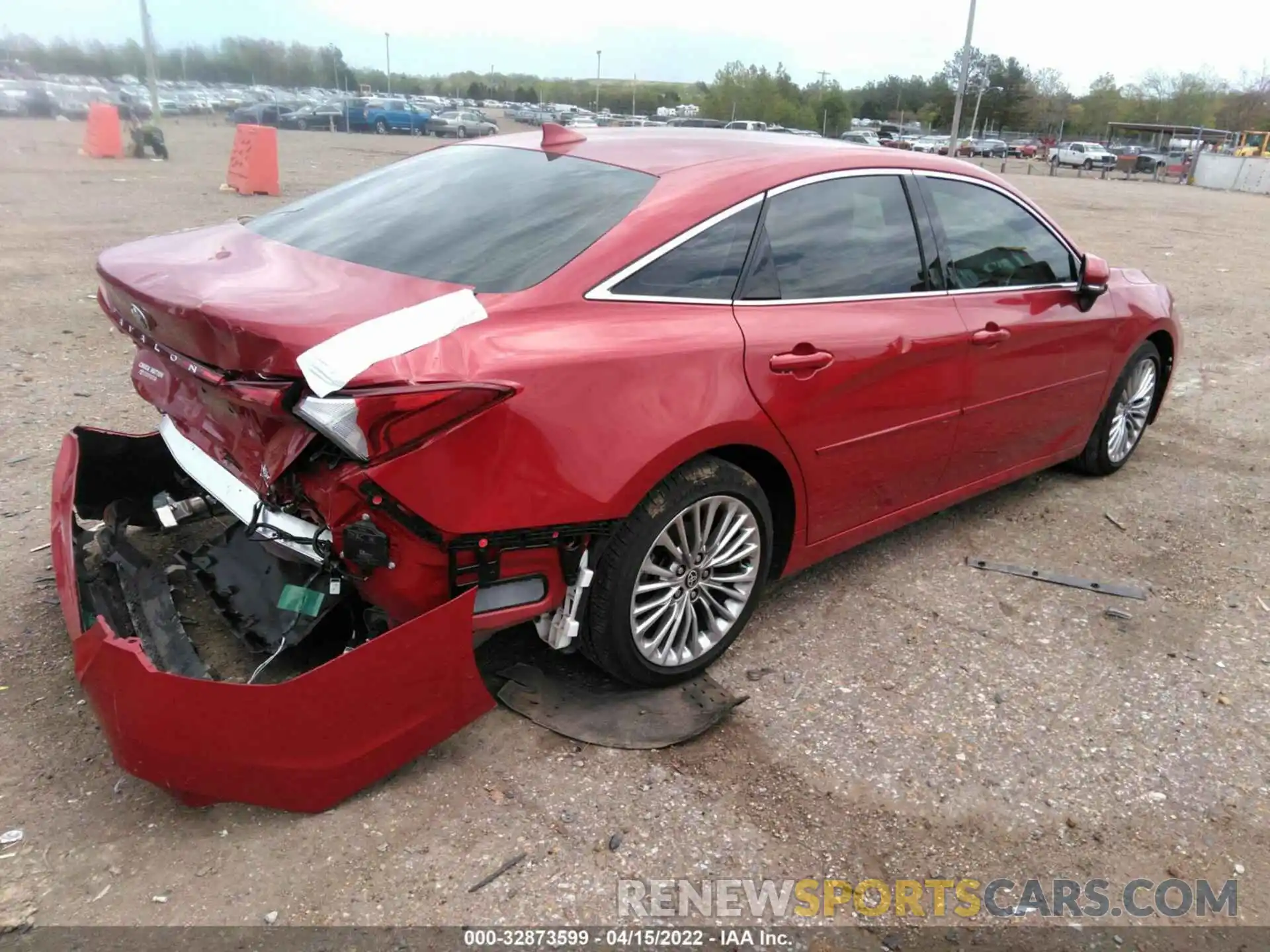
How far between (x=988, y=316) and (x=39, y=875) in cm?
359

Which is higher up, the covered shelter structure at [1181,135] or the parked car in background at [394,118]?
the covered shelter structure at [1181,135]

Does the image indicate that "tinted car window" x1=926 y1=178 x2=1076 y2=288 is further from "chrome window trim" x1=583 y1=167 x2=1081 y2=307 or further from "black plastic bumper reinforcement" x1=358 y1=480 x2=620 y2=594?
"black plastic bumper reinforcement" x1=358 y1=480 x2=620 y2=594

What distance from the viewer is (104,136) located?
72.3 ft

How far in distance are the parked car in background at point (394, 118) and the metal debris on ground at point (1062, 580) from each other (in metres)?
46.3

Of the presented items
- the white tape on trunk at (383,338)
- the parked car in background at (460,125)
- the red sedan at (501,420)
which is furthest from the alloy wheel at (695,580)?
the parked car in background at (460,125)

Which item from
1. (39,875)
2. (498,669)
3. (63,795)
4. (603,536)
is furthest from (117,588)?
(603,536)

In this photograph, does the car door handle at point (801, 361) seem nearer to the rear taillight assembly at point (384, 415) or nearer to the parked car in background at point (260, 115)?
the rear taillight assembly at point (384, 415)

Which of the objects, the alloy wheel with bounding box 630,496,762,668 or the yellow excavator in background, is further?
the yellow excavator in background

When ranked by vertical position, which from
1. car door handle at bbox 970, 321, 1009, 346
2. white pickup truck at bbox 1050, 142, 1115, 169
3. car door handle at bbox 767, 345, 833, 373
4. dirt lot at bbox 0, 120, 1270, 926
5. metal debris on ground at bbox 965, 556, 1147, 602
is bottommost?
metal debris on ground at bbox 965, 556, 1147, 602

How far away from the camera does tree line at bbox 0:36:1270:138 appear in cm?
→ 6328

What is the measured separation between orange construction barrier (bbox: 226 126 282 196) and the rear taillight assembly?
15324 mm

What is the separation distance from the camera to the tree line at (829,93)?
63281mm

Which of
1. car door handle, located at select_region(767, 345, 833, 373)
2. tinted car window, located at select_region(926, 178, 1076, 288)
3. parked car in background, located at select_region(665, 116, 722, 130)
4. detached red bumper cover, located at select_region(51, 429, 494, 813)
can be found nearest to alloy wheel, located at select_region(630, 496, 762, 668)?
car door handle, located at select_region(767, 345, 833, 373)

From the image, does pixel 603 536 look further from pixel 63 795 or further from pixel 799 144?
pixel 799 144
